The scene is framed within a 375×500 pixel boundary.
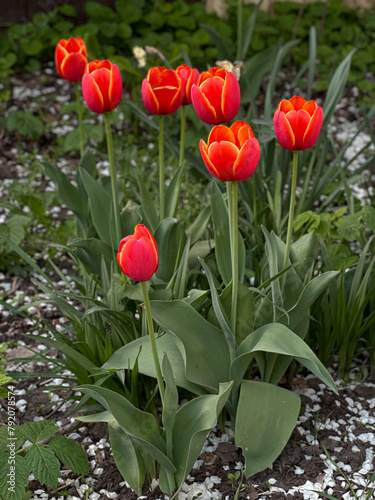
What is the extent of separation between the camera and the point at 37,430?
152cm

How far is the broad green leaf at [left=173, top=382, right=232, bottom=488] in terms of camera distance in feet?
4.66

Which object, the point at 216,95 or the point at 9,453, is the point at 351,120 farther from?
the point at 9,453

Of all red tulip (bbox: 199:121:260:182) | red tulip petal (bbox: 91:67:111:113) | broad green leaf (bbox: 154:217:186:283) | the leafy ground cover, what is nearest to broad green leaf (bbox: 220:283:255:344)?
the leafy ground cover

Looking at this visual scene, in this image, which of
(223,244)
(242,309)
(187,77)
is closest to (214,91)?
(187,77)

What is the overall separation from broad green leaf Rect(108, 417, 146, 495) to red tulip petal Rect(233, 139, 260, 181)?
2.23ft

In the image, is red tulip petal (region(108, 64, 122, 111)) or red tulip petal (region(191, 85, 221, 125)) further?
red tulip petal (region(108, 64, 122, 111))

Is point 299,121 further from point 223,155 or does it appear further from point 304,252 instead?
point 304,252

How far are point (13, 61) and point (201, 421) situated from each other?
2731 mm

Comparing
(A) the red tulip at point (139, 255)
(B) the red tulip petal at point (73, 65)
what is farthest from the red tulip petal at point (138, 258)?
(B) the red tulip petal at point (73, 65)

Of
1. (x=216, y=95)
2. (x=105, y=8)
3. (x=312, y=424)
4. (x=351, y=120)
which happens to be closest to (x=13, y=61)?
(x=105, y=8)

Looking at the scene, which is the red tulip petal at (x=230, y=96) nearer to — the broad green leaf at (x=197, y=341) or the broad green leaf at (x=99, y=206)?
the broad green leaf at (x=197, y=341)

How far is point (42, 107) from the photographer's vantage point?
350 cm

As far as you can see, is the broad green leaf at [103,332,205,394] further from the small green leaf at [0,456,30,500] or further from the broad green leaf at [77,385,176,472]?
the small green leaf at [0,456,30,500]

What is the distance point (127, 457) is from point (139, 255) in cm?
59
